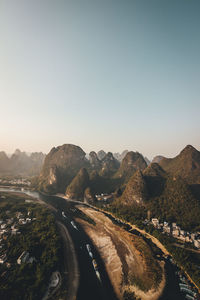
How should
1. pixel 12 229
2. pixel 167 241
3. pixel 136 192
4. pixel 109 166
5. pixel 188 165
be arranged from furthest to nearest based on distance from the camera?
pixel 109 166 → pixel 188 165 → pixel 136 192 → pixel 12 229 → pixel 167 241

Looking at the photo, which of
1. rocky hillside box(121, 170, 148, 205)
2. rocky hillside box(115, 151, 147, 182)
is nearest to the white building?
rocky hillside box(121, 170, 148, 205)

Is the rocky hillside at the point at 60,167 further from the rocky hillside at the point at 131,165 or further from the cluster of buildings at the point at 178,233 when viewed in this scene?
the cluster of buildings at the point at 178,233

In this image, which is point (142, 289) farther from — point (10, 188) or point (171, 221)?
point (10, 188)

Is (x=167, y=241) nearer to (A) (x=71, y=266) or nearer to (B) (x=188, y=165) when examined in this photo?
(A) (x=71, y=266)

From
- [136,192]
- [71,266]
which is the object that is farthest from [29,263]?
[136,192]

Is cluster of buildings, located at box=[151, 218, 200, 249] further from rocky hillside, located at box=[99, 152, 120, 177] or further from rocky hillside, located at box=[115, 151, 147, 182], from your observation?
rocky hillside, located at box=[99, 152, 120, 177]

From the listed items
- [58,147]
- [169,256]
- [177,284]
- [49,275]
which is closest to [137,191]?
[169,256]

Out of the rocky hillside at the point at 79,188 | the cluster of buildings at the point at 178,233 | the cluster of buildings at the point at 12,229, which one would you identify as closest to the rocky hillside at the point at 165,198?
the cluster of buildings at the point at 178,233
